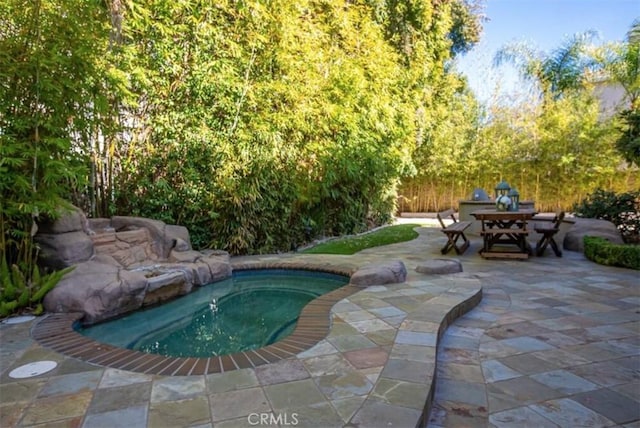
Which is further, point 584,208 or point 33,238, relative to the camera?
point 584,208

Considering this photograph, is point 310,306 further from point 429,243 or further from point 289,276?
point 429,243

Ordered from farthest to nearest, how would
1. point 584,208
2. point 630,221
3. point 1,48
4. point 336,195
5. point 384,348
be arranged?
point 336,195 → point 584,208 → point 630,221 → point 1,48 → point 384,348

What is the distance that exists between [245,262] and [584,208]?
6.09m

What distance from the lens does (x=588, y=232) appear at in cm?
576

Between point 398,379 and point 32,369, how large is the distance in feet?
6.27

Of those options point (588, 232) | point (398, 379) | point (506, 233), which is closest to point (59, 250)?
point (398, 379)

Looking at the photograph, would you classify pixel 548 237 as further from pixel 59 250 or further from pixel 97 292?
pixel 59 250

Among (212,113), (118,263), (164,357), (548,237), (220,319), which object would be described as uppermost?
(212,113)

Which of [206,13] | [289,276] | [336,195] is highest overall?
[206,13]

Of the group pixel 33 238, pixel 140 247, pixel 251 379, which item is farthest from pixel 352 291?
pixel 33 238

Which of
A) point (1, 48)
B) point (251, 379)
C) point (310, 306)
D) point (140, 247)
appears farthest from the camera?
point (140, 247)

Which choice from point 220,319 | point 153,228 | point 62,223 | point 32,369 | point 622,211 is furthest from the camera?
point 622,211

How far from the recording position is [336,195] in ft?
23.6
